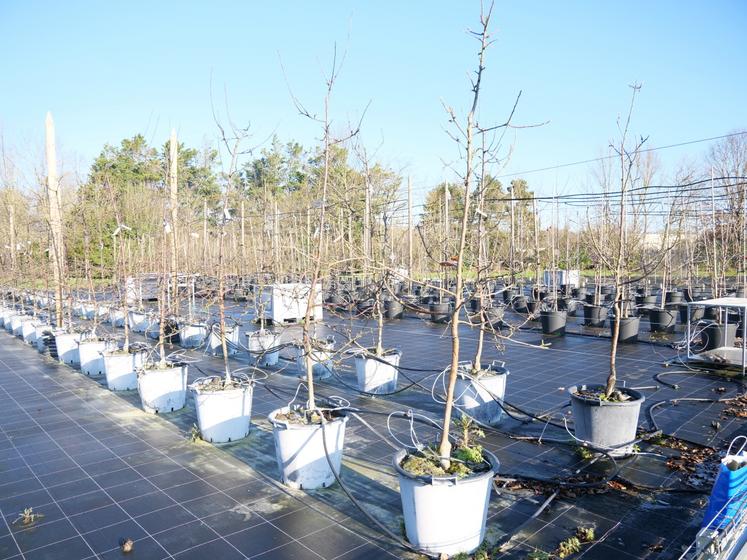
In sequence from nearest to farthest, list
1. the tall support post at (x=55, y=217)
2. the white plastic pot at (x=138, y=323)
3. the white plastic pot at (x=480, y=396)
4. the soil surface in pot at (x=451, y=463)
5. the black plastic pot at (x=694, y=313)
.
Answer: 1. the soil surface in pot at (x=451, y=463)
2. the white plastic pot at (x=480, y=396)
3. the tall support post at (x=55, y=217)
4. the black plastic pot at (x=694, y=313)
5. the white plastic pot at (x=138, y=323)

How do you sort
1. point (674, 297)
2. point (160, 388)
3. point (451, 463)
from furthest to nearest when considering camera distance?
point (674, 297), point (160, 388), point (451, 463)

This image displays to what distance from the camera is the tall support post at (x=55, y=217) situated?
1076cm

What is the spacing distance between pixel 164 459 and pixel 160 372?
1614 millimetres

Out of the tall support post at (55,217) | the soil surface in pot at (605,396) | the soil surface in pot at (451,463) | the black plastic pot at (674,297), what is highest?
the tall support post at (55,217)

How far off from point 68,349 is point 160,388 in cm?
452

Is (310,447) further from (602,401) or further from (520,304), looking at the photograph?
(520,304)

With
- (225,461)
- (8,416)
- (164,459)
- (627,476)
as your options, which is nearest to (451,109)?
(627,476)

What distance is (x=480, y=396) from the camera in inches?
215

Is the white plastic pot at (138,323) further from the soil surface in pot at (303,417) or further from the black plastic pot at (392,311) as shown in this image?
the soil surface in pot at (303,417)

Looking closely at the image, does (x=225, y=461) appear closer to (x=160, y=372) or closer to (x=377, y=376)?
(x=160, y=372)

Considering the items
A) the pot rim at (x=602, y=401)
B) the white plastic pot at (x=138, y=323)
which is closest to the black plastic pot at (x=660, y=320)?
the pot rim at (x=602, y=401)

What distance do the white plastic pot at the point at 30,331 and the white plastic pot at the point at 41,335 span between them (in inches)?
7.7

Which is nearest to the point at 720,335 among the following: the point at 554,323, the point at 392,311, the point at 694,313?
the point at 554,323

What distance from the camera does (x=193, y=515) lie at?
12.3 feet
